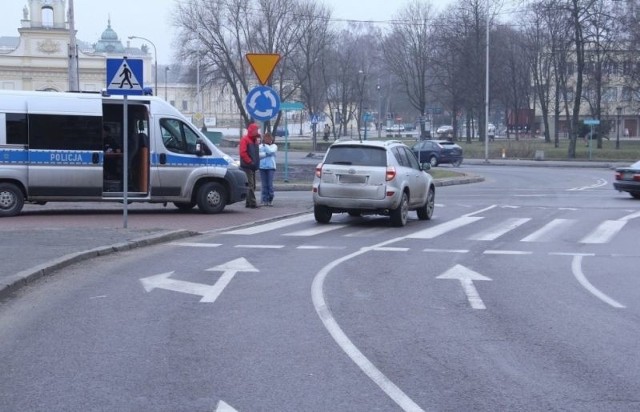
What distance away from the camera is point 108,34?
319ft

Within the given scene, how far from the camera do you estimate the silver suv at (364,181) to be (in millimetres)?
19062

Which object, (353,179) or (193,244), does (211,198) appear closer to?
(353,179)

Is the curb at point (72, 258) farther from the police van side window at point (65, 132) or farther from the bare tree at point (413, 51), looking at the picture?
the bare tree at point (413, 51)

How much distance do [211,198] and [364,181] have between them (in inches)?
159

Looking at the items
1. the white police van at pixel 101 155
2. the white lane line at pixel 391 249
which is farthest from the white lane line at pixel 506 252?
the white police van at pixel 101 155

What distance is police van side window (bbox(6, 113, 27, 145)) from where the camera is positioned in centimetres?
1995

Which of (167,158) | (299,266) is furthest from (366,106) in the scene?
(299,266)

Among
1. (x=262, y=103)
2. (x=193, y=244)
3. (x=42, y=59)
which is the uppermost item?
(x=42, y=59)

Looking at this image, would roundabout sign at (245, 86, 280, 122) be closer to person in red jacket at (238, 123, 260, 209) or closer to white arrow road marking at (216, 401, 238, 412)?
person in red jacket at (238, 123, 260, 209)

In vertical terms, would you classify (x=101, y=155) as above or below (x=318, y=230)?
above

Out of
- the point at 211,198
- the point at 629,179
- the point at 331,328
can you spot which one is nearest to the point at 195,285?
the point at 331,328

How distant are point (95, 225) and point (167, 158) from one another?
3.20 metres

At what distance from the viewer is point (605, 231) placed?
19.6m

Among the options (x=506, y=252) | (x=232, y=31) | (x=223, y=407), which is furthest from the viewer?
(x=232, y=31)
